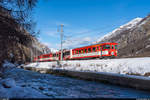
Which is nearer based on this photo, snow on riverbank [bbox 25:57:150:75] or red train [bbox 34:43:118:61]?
snow on riverbank [bbox 25:57:150:75]

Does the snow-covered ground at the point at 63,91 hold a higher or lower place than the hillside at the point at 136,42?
lower

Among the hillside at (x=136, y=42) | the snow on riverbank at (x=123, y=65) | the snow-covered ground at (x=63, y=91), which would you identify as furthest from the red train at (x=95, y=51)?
the snow-covered ground at (x=63, y=91)

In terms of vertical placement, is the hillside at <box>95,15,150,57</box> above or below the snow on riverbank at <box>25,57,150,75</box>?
A: above

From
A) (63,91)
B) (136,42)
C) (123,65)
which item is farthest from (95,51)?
(136,42)

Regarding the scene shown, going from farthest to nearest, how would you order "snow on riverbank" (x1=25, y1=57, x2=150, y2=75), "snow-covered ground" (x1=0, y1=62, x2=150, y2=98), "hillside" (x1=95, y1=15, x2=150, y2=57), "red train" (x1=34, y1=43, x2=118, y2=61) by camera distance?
"hillside" (x1=95, y1=15, x2=150, y2=57), "red train" (x1=34, y1=43, x2=118, y2=61), "snow on riverbank" (x1=25, y1=57, x2=150, y2=75), "snow-covered ground" (x1=0, y1=62, x2=150, y2=98)

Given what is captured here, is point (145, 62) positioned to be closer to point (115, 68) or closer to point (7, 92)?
point (115, 68)

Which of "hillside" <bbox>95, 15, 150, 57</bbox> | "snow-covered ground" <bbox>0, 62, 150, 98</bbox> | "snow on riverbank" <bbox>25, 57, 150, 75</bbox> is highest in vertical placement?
"hillside" <bbox>95, 15, 150, 57</bbox>

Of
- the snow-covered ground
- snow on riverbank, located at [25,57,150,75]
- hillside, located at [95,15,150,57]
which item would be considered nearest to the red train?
snow on riverbank, located at [25,57,150,75]

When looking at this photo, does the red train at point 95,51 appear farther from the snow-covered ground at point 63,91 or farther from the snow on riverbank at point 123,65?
the snow-covered ground at point 63,91

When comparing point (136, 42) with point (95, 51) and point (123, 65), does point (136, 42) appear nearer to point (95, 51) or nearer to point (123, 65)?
point (95, 51)

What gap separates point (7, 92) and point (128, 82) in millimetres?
6353

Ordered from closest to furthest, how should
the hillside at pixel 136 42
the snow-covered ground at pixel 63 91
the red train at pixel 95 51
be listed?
the snow-covered ground at pixel 63 91
the red train at pixel 95 51
the hillside at pixel 136 42

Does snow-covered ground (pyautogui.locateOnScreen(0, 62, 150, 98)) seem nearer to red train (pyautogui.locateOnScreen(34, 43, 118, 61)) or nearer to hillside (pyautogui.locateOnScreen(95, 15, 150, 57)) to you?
red train (pyautogui.locateOnScreen(34, 43, 118, 61))

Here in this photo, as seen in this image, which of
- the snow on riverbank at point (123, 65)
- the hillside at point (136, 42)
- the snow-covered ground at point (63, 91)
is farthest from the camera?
the hillside at point (136, 42)
